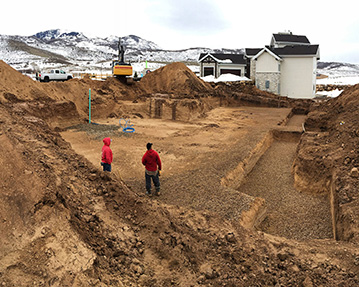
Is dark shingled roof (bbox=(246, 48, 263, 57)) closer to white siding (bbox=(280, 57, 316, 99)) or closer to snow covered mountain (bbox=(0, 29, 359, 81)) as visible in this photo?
white siding (bbox=(280, 57, 316, 99))

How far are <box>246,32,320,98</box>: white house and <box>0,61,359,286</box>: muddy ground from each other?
1587 cm

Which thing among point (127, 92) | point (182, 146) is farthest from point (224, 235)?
point (127, 92)

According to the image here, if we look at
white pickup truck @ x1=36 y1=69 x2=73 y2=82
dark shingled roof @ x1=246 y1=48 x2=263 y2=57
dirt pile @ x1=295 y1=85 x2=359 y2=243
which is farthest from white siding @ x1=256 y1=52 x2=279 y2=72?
white pickup truck @ x1=36 y1=69 x2=73 y2=82

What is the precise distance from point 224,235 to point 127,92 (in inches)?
945

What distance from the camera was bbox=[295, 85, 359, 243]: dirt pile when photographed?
779 centimetres

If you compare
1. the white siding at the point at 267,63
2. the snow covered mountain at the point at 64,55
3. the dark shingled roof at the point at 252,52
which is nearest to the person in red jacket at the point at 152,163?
the white siding at the point at 267,63

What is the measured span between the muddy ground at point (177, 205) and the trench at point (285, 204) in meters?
0.05

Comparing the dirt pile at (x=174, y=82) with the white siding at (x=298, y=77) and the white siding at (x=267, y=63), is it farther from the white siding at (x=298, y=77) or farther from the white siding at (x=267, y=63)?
the white siding at (x=298, y=77)

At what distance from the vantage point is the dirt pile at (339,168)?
779 centimetres

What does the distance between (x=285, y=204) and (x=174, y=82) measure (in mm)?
21706

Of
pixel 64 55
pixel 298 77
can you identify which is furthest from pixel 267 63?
pixel 64 55

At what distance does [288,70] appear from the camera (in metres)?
35.2

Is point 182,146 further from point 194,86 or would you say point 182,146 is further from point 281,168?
point 194,86

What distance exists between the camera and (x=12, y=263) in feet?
13.4
